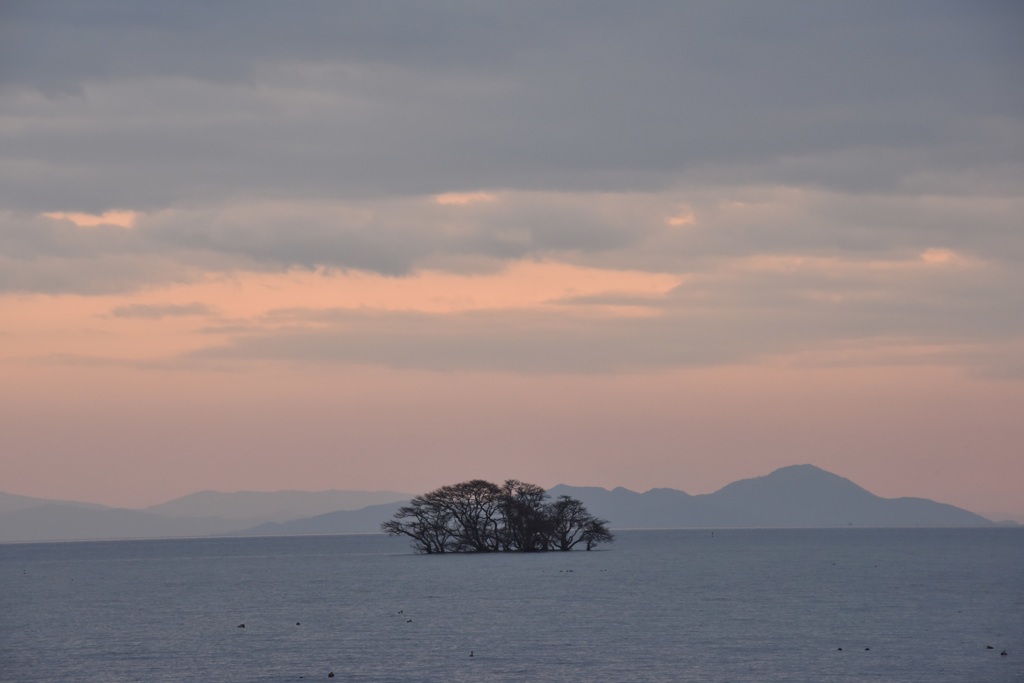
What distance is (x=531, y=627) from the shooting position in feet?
285

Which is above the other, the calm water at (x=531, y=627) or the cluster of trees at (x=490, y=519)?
the cluster of trees at (x=490, y=519)

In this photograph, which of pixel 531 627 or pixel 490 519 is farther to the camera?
pixel 490 519

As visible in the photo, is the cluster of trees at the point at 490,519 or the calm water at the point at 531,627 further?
the cluster of trees at the point at 490,519

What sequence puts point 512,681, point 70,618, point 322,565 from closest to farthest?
point 512,681 < point 70,618 < point 322,565

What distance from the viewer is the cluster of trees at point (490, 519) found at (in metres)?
186

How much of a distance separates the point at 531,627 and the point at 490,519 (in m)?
106

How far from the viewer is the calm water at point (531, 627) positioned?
66625 millimetres

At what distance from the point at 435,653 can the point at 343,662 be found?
233 inches

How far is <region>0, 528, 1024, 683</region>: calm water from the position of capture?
66625 mm

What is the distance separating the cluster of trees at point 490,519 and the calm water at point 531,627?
31.2 meters

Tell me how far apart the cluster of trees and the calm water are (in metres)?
31.2

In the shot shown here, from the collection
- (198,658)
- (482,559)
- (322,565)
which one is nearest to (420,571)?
(482,559)

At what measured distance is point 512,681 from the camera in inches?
2454

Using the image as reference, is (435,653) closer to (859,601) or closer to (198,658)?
(198,658)
